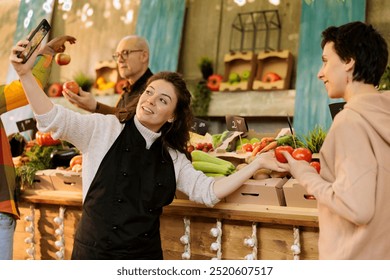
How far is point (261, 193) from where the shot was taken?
2254 millimetres

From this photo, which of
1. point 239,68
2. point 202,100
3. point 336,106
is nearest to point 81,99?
point 336,106

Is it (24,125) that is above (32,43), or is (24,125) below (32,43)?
below

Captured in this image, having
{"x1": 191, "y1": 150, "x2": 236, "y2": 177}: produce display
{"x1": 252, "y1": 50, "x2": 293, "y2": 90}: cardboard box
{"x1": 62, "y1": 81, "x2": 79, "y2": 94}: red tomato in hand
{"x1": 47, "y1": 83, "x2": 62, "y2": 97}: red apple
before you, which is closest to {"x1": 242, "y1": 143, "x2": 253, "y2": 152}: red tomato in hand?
{"x1": 191, "y1": 150, "x2": 236, "y2": 177}: produce display

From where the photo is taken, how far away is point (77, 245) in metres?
2.09

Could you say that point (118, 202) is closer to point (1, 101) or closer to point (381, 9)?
point (1, 101)

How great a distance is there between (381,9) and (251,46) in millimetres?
1479

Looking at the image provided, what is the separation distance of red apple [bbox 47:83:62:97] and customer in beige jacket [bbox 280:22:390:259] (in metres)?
5.69

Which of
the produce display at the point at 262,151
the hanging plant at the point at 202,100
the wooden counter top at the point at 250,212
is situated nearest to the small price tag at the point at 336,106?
the produce display at the point at 262,151

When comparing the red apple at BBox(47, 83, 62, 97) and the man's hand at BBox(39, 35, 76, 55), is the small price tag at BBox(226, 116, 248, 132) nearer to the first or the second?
the man's hand at BBox(39, 35, 76, 55)

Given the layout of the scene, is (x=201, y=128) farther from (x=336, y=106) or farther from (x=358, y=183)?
(x=358, y=183)

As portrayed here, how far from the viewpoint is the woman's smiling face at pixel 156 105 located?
2.08 m

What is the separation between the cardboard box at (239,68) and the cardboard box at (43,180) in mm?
2978

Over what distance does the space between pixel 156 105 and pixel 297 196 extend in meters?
0.73

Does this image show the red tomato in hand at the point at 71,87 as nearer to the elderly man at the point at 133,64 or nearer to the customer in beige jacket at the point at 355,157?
the elderly man at the point at 133,64
